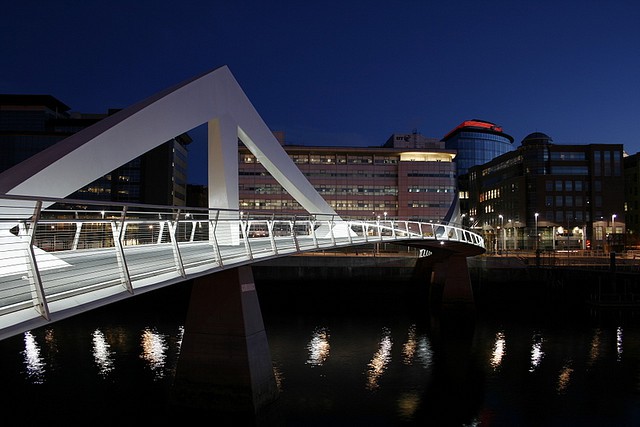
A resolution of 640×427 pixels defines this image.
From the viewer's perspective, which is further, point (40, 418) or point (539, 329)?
point (539, 329)

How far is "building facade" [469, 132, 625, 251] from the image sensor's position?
82.6 meters

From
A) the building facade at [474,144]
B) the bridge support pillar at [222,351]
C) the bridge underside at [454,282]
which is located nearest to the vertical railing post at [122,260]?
the bridge support pillar at [222,351]

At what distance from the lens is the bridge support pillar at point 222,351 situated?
46.5 ft

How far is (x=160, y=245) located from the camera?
12.8 metres

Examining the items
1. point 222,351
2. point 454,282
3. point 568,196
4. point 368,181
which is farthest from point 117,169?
point 222,351

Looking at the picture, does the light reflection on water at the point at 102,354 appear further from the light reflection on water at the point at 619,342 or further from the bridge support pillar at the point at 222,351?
the light reflection on water at the point at 619,342

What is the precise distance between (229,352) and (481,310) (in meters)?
29.0

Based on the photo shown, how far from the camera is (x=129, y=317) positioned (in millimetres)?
34656

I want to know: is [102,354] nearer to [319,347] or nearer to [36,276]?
[319,347]

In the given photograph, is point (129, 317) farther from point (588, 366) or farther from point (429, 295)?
point (588, 366)

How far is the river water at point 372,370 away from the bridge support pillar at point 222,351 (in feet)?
1.49

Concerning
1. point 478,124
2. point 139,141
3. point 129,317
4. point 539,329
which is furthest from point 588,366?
point 478,124

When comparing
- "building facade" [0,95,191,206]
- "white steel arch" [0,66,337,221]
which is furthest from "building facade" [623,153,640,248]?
"white steel arch" [0,66,337,221]

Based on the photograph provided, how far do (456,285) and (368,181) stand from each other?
49.1 m
